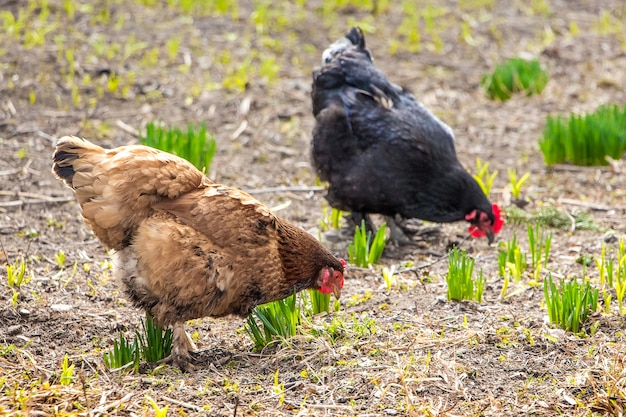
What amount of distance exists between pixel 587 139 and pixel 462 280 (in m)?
2.91

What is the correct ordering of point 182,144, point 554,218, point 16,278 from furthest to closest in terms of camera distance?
point 554,218 < point 182,144 < point 16,278

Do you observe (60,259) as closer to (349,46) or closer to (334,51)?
(334,51)

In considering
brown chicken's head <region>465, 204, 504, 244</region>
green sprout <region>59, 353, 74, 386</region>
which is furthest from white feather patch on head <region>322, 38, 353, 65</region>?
green sprout <region>59, 353, 74, 386</region>

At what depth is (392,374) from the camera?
12.3ft

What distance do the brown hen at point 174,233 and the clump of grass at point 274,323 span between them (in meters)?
0.06

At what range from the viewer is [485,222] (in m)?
5.56

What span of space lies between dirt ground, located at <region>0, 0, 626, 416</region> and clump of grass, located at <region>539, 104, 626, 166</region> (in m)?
0.13

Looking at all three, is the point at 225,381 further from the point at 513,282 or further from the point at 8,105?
the point at 8,105

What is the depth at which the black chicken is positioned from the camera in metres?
5.59

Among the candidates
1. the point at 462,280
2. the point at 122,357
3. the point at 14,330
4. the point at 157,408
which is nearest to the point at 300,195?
the point at 462,280

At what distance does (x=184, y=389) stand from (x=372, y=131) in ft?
8.59

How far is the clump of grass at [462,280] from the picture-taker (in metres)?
4.47

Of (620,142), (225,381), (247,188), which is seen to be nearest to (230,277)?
(225,381)

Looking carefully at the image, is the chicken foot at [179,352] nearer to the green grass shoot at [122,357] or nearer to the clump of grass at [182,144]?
the green grass shoot at [122,357]
